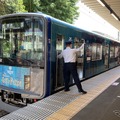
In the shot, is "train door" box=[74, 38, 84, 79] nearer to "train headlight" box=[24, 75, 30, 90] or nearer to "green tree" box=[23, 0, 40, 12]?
"train headlight" box=[24, 75, 30, 90]

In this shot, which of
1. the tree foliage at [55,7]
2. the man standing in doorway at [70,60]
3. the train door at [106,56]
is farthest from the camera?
the tree foliage at [55,7]

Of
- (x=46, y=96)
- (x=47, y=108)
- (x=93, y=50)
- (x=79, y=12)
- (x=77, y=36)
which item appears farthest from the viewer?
(x=79, y=12)

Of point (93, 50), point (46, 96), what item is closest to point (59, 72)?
point (46, 96)

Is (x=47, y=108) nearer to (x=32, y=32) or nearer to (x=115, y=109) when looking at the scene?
(x=115, y=109)

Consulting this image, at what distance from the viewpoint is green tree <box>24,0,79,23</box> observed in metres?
15.7

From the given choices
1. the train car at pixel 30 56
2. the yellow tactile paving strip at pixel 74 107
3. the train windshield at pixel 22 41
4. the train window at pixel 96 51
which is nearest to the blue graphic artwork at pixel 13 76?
the train car at pixel 30 56

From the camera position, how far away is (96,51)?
456 inches

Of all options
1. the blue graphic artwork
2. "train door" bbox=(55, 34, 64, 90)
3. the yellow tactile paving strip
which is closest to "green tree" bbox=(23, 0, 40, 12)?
"train door" bbox=(55, 34, 64, 90)

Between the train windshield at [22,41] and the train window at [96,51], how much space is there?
478 cm

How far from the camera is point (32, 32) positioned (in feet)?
21.4

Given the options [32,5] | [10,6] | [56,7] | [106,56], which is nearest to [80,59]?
[106,56]

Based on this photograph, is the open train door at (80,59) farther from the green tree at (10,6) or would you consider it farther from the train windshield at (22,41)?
the green tree at (10,6)

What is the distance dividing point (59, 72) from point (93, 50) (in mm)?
4061

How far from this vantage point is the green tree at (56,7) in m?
15.7
